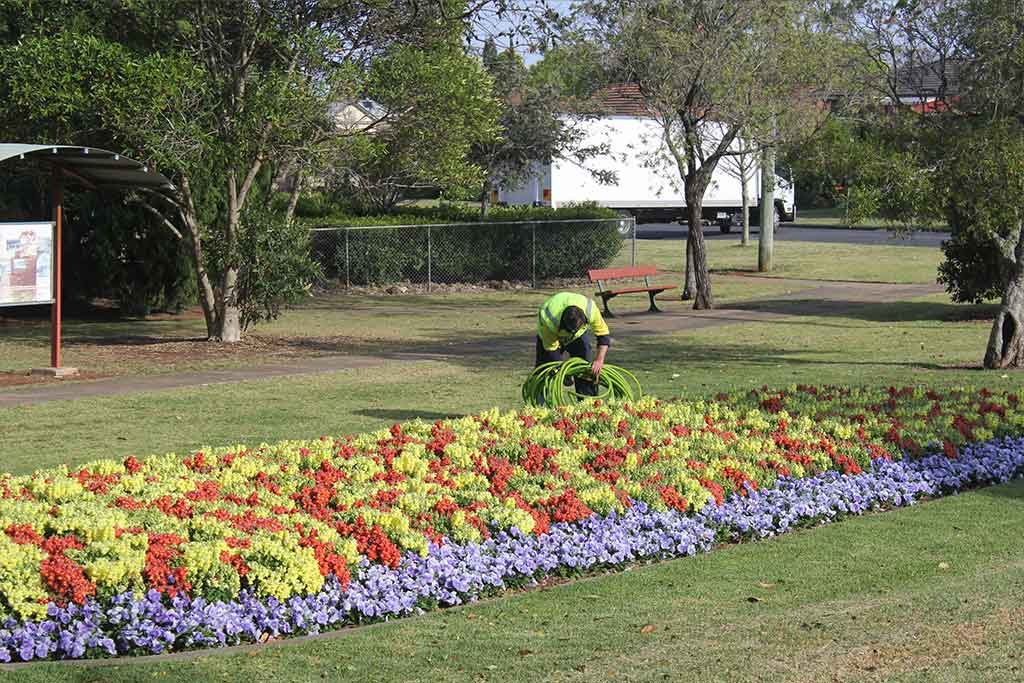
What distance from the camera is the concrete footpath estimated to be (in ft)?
49.5

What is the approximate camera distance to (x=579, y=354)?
1198cm

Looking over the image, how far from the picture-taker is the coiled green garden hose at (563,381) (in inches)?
445

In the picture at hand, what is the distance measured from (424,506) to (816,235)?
4142cm

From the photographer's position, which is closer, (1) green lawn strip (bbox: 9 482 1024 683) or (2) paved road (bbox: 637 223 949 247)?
(1) green lawn strip (bbox: 9 482 1024 683)

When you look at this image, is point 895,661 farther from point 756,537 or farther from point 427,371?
point 427,371

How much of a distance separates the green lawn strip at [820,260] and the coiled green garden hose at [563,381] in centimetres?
1918

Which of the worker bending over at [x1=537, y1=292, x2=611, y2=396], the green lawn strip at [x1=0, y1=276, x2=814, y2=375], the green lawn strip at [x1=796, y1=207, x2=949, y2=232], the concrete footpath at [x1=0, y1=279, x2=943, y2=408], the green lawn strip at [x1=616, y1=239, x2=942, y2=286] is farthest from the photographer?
the green lawn strip at [x1=796, y1=207, x2=949, y2=232]

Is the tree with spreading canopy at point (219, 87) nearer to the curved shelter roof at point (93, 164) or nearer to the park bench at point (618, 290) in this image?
the curved shelter roof at point (93, 164)

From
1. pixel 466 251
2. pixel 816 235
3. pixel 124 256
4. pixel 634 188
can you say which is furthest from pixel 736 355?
pixel 634 188

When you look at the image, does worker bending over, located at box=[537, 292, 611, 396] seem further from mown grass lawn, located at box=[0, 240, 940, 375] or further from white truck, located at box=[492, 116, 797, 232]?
white truck, located at box=[492, 116, 797, 232]

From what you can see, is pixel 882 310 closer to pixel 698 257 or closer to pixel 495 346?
pixel 698 257

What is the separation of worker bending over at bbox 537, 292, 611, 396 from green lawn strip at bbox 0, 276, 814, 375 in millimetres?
6575

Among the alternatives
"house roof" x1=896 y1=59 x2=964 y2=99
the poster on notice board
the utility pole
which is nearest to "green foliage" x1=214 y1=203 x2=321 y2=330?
the poster on notice board

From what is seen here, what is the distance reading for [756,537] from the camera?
8484 millimetres
